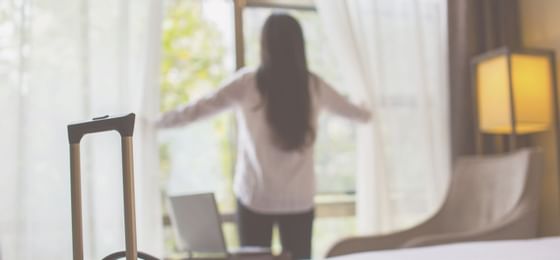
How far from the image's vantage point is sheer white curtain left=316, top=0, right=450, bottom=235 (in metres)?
3.24

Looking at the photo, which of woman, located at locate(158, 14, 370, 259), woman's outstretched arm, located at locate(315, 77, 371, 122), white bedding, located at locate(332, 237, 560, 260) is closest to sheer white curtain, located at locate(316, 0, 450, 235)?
woman's outstretched arm, located at locate(315, 77, 371, 122)

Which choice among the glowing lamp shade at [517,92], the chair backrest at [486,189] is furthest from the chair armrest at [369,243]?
the glowing lamp shade at [517,92]

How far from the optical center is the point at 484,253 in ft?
5.27

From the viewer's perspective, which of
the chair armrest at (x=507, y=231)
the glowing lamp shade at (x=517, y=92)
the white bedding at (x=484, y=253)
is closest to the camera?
the white bedding at (x=484, y=253)

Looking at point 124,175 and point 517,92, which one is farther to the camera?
point 517,92

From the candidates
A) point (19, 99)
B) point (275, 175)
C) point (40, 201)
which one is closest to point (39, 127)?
point (19, 99)

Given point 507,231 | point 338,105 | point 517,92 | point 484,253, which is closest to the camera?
point 484,253

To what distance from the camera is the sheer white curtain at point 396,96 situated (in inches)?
128

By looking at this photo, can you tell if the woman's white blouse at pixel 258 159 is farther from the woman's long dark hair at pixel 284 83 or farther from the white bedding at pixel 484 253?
the white bedding at pixel 484 253

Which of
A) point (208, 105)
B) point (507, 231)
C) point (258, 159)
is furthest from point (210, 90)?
point (507, 231)

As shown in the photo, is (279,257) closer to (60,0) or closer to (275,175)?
(275,175)

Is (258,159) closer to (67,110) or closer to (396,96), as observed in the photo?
(67,110)

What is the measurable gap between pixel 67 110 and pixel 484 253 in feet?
6.09

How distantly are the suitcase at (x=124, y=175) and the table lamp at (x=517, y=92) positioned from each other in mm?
2375
